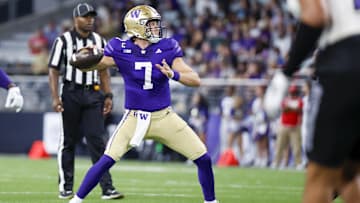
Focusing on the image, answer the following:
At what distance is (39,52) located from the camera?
22.3 meters

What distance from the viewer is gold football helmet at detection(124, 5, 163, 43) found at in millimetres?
8086

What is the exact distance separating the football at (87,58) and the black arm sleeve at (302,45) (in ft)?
11.1

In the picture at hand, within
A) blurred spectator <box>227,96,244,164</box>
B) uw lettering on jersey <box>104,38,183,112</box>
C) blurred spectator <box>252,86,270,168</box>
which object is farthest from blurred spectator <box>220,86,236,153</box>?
uw lettering on jersey <box>104,38,183,112</box>

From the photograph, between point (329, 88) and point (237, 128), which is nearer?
point (329, 88)

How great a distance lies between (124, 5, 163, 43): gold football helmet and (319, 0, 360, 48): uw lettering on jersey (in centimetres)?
345

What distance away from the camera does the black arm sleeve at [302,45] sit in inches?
185

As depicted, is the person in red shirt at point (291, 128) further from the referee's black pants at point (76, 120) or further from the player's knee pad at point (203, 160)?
the player's knee pad at point (203, 160)

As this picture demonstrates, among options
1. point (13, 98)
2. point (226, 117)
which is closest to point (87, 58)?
point (13, 98)

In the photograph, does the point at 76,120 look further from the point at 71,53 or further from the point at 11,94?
the point at 11,94

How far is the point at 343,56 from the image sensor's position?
4.68 meters

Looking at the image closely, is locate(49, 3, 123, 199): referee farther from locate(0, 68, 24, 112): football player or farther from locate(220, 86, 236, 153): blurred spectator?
locate(220, 86, 236, 153): blurred spectator

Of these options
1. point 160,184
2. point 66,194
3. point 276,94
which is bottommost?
point 160,184

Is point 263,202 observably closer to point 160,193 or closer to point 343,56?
point 160,193

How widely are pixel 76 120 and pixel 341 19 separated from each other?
5461 millimetres
